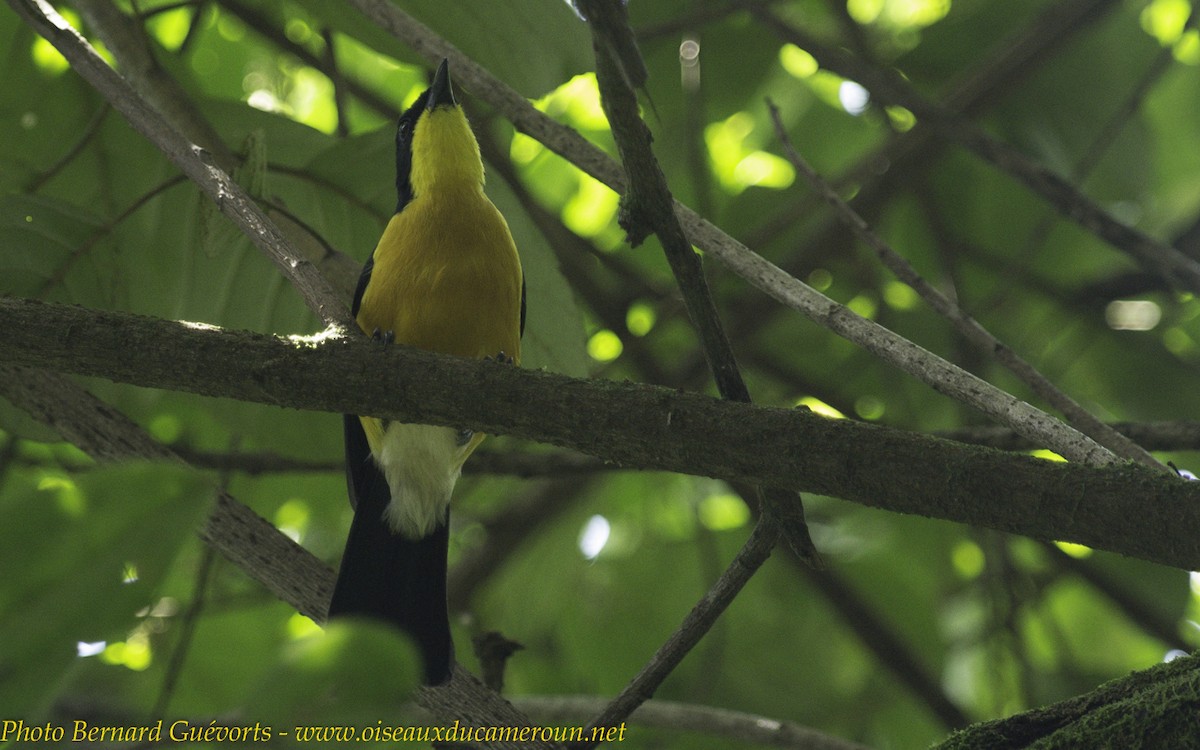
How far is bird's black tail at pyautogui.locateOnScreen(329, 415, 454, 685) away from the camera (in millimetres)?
2852

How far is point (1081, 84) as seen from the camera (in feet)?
15.1

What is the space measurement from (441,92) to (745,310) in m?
1.65

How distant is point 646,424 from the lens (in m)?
1.90

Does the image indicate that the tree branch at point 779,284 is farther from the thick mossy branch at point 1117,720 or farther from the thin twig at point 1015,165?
the thin twig at point 1015,165

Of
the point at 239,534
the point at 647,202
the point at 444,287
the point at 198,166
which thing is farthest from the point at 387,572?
the point at 647,202

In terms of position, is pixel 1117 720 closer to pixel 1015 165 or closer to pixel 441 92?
pixel 1015 165

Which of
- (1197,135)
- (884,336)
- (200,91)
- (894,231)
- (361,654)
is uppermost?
(1197,135)

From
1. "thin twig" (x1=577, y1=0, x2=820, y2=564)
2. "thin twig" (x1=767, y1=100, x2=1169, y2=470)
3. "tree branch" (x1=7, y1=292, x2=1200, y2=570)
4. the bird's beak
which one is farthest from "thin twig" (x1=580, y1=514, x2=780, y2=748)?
the bird's beak

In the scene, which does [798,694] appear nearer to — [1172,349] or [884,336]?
[1172,349]

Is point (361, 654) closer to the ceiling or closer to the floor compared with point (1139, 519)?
closer to the floor

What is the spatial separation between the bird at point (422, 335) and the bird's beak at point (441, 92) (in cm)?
27

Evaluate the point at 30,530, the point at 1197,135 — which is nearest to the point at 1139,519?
the point at 30,530

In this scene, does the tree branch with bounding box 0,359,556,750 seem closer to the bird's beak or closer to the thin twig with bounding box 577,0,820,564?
the thin twig with bounding box 577,0,820,564

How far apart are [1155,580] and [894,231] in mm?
1814
